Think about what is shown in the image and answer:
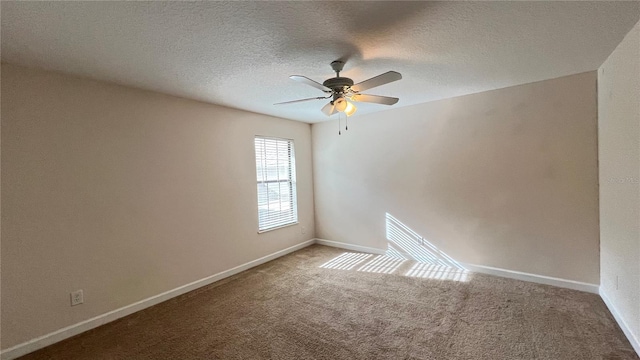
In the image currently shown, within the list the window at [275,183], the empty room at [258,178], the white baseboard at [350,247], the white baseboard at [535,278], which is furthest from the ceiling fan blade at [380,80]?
the white baseboard at [350,247]

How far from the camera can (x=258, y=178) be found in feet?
14.1

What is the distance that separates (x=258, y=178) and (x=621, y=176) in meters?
4.07

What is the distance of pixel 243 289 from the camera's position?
3303 millimetres

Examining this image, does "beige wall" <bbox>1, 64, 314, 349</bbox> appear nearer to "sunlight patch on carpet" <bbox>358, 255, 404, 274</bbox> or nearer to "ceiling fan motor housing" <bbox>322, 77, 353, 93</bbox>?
"sunlight patch on carpet" <bbox>358, 255, 404, 274</bbox>

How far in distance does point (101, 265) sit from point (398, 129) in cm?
405

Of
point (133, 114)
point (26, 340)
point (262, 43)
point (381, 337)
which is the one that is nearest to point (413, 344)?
point (381, 337)

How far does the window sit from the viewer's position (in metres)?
4.33

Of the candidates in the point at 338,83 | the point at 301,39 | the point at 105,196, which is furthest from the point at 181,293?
the point at 301,39

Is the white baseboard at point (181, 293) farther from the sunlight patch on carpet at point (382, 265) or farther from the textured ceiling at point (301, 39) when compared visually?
the textured ceiling at point (301, 39)

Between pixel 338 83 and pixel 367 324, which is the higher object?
pixel 338 83

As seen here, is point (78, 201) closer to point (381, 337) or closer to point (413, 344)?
point (381, 337)

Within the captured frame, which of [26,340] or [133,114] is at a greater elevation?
[133,114]

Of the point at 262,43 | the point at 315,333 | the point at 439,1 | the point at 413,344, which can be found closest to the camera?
the point at 439,1

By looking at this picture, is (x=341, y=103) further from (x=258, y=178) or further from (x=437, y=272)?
(x=437, y=272)
